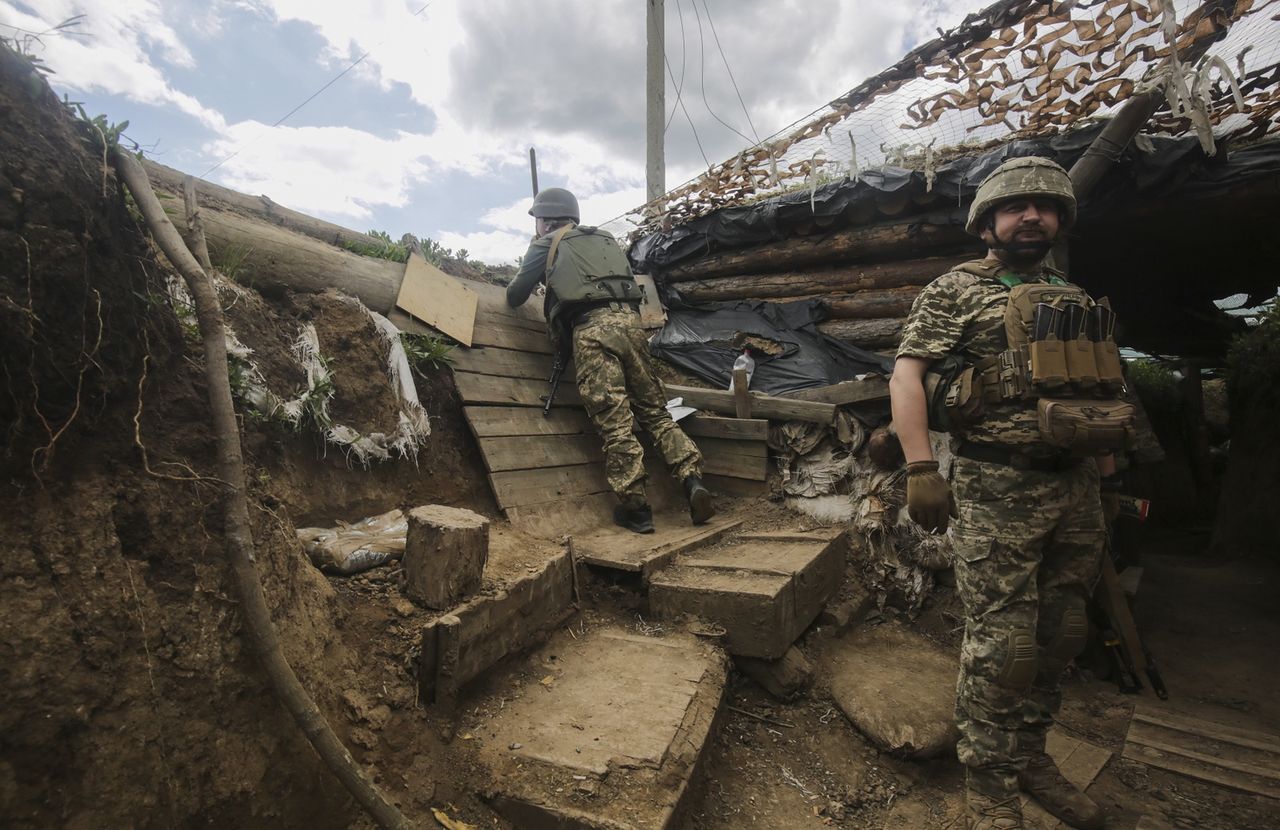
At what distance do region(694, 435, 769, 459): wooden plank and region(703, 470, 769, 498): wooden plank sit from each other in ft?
0.61

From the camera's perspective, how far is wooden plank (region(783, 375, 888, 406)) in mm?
4484

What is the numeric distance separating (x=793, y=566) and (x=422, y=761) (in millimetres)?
2118

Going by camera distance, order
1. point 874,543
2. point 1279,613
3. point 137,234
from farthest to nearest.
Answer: point 1279,613 < point 874,543 < point 137,234

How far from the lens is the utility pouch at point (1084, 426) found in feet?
6.95

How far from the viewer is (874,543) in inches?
169

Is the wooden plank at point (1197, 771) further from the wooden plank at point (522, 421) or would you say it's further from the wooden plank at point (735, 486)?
the wooden plank at point (522, 421)

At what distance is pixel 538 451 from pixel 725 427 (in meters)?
1.57

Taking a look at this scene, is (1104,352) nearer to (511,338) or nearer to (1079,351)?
(1079,351)

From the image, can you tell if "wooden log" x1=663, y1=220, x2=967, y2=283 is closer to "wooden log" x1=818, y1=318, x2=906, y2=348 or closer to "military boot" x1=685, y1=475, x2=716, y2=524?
"wooden log" x1=818, y1=318, x2=906, y2=348

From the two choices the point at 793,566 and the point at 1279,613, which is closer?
the point at 793,566

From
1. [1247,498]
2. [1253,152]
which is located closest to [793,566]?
[1253,152]

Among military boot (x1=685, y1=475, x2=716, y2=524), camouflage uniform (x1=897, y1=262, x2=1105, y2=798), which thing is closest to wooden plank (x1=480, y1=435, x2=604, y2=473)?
military boot (x1=685, y1=475, x2=716, y2=524)

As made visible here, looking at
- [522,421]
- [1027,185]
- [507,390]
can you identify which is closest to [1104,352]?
[1027,185]

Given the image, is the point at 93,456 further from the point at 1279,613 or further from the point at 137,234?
the point at 1279,613
